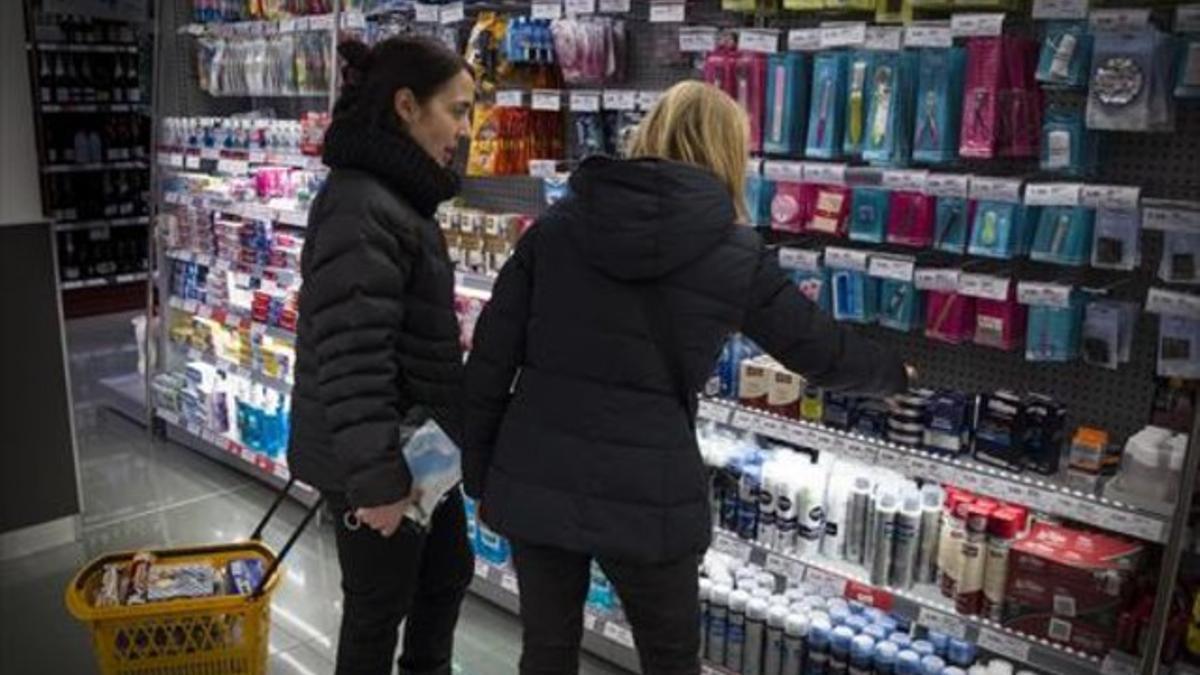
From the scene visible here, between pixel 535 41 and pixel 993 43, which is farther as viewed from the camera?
pixel 535 41

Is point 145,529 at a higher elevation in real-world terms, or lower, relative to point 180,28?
lower

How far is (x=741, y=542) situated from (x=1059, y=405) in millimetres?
989

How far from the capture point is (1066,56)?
2.39 m

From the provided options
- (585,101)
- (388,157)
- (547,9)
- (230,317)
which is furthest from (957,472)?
(230,317)

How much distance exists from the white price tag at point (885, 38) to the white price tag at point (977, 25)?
0.14 metres

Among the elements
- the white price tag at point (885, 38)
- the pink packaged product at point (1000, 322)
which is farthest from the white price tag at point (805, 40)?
the pink packaged product at point (1000, 322)

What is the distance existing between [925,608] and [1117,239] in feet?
3.38

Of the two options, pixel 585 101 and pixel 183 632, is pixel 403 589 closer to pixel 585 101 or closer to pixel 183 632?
pixel 183 632

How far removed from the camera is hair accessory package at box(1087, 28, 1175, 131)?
226cm

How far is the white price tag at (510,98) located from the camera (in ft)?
12.1

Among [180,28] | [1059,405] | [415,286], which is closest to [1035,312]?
[1059,405]

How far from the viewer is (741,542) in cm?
306

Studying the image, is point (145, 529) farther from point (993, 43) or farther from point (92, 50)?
point (92, 50)

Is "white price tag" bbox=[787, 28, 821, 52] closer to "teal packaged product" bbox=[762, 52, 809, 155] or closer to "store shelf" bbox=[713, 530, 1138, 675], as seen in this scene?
"teal packaged product" bbox=[762, 52, 809, 155]
